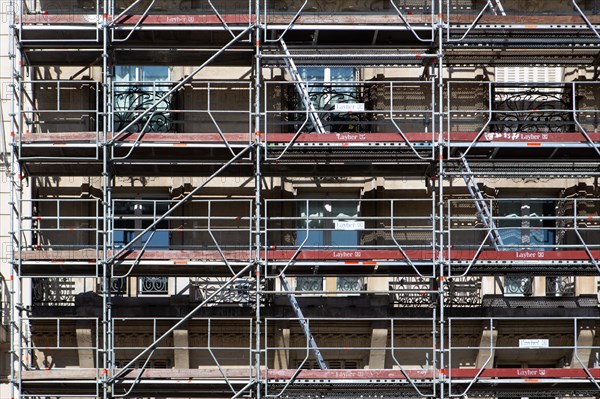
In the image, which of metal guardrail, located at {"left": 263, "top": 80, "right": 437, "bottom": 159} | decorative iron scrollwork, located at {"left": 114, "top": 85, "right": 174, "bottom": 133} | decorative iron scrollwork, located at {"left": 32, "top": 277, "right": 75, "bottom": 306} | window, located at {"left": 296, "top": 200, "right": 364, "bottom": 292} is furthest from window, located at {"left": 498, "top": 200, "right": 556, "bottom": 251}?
decorative iron scrollwork, located at {"left": 32, "top": 277, "right": 75, "bottom": 306}

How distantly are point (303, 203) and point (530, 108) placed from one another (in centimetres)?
478

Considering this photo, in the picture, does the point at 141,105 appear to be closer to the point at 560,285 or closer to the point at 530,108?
the point at 530,108

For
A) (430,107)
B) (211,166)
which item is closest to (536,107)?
(430,107)

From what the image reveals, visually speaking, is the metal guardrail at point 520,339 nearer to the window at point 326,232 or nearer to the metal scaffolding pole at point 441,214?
the metal scaffolding pole at point 441,214

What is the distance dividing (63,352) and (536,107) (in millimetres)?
10219

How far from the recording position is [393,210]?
28.4m

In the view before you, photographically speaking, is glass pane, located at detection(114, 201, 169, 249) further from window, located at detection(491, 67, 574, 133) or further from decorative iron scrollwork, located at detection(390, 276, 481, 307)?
window, located at detection(491, 67, 574, 133)

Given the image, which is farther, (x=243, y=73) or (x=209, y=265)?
(x=243, y=73)

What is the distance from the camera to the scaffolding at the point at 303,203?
87.7 feet

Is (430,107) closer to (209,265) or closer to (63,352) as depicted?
(209,265)

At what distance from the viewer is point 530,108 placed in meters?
28.7

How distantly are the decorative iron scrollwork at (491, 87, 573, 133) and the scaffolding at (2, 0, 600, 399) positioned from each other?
0.05 meters

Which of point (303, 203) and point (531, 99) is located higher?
point (531, 99)

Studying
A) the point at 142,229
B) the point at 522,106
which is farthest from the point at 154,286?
the point at 522,106
